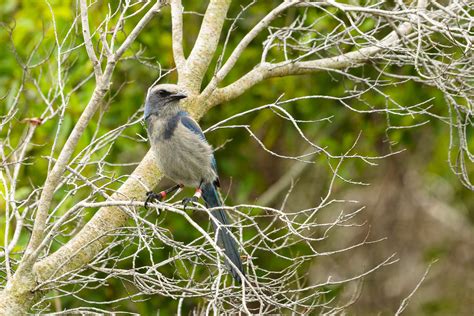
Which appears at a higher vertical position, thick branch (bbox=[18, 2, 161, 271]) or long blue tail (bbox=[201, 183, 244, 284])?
thick branch (bbox=[18, 2, 161, 271])

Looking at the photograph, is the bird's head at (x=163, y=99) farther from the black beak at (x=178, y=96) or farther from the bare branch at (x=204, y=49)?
the bare branch at (x=204, y=49)

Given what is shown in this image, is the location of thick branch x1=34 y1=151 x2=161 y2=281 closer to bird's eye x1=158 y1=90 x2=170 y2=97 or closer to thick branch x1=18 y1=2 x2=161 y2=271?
thick branch x1=18 y1=2 x2=161 y2=271

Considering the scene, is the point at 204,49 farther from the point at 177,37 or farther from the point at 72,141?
the point at 72,141

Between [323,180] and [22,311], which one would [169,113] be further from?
[323,180]

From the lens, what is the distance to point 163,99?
6.26m

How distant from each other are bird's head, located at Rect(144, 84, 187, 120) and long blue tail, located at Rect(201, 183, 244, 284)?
0.63 metres

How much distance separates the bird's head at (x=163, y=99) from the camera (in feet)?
20.3

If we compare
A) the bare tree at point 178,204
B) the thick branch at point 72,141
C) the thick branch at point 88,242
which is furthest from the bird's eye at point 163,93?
the thick branch at point 72,141

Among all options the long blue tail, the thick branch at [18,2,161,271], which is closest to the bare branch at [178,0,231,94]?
the long blue tail

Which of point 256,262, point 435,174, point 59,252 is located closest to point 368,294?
point 435,174

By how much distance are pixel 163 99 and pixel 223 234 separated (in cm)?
105

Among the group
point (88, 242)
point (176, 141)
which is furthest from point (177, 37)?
point (88, 242)

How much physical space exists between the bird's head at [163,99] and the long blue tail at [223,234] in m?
0.63

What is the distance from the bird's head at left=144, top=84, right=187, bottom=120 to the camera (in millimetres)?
6184
